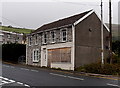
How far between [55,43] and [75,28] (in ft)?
14.5

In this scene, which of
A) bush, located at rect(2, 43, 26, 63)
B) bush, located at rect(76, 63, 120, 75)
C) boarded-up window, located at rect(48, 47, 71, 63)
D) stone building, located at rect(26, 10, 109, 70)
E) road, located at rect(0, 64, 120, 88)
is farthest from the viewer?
bush, located at rect(2, 43, 26, 63)

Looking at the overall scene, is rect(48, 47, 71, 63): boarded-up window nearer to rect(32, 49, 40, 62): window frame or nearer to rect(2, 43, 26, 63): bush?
rect(32, 49, 40, 62): window frame

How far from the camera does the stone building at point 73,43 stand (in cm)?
2552

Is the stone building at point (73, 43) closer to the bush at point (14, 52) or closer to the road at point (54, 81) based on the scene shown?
the bush at point (14, 52)

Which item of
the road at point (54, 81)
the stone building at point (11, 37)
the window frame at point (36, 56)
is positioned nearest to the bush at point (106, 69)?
the road at point (54, 81)

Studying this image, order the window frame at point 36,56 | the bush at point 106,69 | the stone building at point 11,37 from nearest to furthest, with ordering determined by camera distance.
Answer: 1. the bush at point 106,69
2. the window frame at point 36,56
3. the stone building at point 11,37

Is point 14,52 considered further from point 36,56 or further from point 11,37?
point 11,37

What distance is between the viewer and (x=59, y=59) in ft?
90.7

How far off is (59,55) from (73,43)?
11.3 ft

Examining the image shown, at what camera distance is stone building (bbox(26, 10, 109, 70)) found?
1005 inches

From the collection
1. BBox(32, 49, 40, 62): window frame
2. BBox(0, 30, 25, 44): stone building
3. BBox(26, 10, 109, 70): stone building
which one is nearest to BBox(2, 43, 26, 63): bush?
BBox(32, 49, 40, 62): window frame

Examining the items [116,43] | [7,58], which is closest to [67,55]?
[116,43]

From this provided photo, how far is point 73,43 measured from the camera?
2527 centimetres

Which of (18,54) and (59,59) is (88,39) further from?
(18,54)
